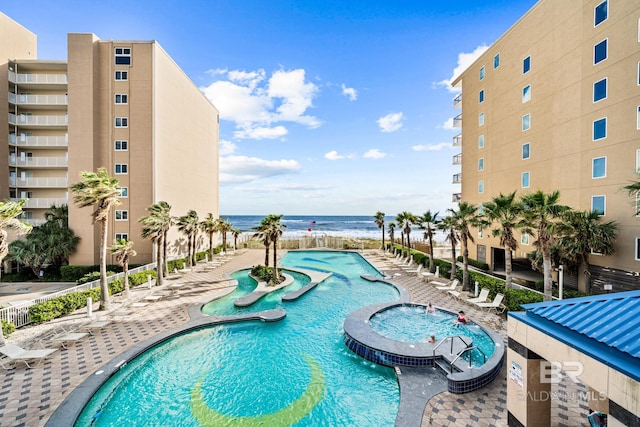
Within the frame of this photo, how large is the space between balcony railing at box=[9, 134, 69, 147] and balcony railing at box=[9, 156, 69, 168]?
136 cm

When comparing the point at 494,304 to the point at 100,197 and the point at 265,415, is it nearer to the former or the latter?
the point at 265,415

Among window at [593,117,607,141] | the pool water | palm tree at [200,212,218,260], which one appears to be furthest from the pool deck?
window at [593,117,607,141]

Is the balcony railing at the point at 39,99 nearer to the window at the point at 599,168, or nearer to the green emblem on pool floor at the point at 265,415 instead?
the green emblem on pool floor at the point at 265,415

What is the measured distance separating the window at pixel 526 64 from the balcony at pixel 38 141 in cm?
4191

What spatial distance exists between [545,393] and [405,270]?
70.8 feet

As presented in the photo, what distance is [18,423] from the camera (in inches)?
287

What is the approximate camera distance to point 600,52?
15.9 meters

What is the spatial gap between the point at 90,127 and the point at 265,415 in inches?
1160

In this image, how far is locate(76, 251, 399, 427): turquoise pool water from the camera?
8.02 metres

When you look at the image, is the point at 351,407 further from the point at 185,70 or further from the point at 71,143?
the point at 185,70

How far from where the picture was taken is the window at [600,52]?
15.6 m

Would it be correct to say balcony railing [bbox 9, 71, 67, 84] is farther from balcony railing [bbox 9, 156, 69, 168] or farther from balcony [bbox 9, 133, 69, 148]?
balcony railing [bbox 9, 156, 69, 168]

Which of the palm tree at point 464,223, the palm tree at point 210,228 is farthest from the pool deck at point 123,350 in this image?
the palm tree at point 210,228

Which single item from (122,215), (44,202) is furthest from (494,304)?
(44,202)
